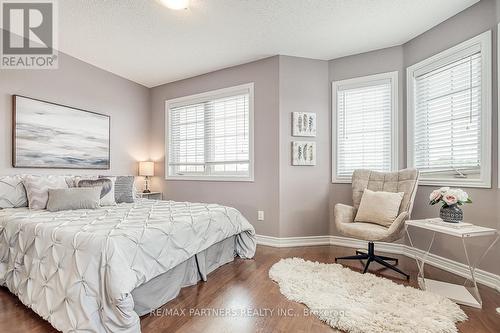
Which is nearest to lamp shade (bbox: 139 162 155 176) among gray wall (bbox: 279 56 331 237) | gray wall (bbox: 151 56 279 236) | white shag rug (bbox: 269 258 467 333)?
gray wall (bbox: 151 56 279 236)

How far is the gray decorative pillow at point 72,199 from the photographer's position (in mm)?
2555

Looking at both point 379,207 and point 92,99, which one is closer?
point 379,207

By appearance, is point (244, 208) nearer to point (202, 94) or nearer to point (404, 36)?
point (202, 94)

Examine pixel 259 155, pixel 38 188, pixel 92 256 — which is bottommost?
pixel 92 256

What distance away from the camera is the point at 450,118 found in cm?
273

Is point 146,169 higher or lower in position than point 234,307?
higher

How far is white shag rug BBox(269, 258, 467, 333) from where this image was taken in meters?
1.67

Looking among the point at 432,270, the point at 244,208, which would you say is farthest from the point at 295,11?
the point at 432,270

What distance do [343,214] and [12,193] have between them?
369 centimetres

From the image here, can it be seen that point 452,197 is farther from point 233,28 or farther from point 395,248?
point 233,28

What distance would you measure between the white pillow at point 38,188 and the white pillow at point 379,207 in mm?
3476

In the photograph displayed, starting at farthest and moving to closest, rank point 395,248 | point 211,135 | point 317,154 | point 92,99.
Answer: point 211,135 → point 92,99 → point 317,154 → point 395,248

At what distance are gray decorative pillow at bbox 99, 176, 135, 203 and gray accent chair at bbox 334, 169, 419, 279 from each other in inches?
103

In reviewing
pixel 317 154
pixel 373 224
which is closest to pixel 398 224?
pixel 373 224
